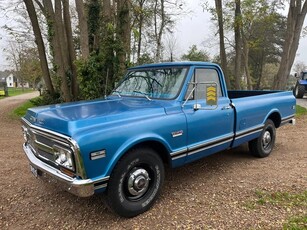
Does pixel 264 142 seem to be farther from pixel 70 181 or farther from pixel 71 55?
pixel 71 55

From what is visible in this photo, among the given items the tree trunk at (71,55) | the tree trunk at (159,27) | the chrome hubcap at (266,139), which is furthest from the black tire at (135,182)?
the tree trunk at (159,27)

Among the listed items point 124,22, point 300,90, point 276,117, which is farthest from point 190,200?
point 300,90

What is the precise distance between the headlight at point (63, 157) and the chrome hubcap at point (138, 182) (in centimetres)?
77

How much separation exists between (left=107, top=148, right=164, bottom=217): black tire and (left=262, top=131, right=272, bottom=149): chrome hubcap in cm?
303

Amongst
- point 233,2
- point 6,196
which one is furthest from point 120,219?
point 233,2

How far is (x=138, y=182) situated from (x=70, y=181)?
2.87 ft

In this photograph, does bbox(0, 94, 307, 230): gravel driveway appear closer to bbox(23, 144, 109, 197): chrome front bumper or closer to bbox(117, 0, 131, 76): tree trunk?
bbox(23, 144, 109, 197): chrome front bumper

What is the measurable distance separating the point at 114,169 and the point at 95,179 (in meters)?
0.28

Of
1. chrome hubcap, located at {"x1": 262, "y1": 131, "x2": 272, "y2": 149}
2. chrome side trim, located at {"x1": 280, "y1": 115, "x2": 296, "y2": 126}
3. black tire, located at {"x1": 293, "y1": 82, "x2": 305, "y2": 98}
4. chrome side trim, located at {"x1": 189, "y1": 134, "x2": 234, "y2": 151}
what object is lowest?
black tire, located at {"x1": 293, "y1": 82, "x2": 305, "y2": 98}

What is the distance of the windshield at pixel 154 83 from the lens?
413cm

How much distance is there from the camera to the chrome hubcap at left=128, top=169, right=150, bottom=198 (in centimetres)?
334

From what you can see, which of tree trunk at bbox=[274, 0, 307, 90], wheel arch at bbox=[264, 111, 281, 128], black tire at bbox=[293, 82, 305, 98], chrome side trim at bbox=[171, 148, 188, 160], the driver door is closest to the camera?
chrome side trim at bbox=[171, 148, 188, 160]

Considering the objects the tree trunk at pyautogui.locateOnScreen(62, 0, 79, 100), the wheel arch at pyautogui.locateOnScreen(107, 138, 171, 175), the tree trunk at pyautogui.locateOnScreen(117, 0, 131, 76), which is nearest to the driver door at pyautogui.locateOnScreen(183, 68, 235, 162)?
the wheel arch at pyautogui.locateOnScreen(107, 138, 171, 175)

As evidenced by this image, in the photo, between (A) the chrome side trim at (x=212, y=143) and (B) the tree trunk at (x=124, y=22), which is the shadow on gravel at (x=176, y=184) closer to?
(A) the chrome side trim at (x=212, y=143)
